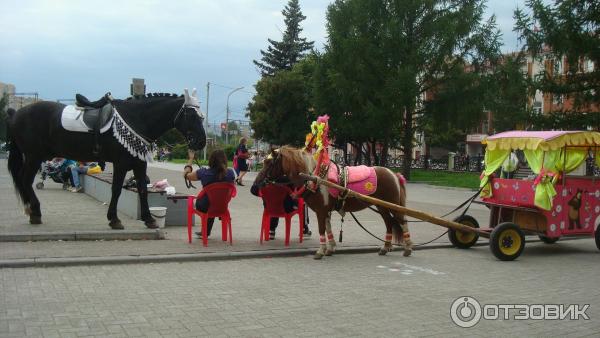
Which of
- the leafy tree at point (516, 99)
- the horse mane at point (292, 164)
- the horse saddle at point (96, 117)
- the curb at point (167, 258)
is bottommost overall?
the curb at point (167, 258)

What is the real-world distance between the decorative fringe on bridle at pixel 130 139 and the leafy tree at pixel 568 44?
18.5 metres

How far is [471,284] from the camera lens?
746 centimetres

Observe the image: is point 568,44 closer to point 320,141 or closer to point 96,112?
point 320,141

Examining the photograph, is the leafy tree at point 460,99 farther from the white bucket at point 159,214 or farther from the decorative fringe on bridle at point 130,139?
the decorative fringe on bridle at point 130,139

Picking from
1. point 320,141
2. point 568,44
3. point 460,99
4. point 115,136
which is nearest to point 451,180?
point 460,99

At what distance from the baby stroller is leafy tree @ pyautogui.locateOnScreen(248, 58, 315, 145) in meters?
21.2

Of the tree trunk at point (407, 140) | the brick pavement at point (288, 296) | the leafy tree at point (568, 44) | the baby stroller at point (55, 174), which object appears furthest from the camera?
the tree trunk at point (407, 140)

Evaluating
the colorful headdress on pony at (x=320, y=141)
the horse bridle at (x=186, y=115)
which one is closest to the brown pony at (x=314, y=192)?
the colorful headdress on pony at (x=320, y=141)

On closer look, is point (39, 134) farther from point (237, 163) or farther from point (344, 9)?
point (344, 9)

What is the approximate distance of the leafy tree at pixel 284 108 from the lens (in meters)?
41.3

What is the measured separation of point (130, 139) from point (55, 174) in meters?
12.5

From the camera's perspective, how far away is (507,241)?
9.38m

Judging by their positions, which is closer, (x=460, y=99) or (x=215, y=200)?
(x=215, y=200)

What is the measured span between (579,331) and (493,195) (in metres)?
5.26
